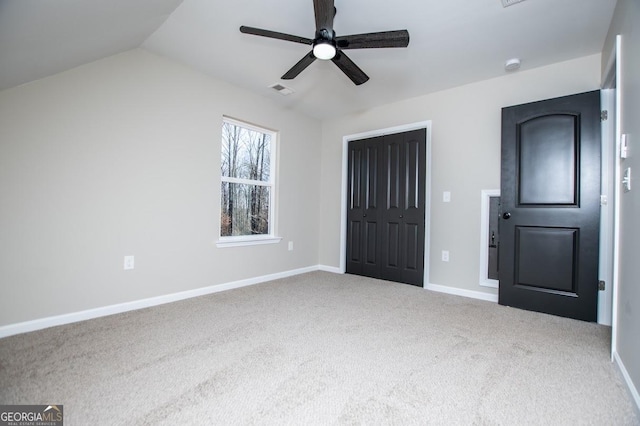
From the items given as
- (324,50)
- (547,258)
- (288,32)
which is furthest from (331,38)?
(547,258)

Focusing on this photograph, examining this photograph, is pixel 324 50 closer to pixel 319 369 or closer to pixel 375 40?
pixel 375 40

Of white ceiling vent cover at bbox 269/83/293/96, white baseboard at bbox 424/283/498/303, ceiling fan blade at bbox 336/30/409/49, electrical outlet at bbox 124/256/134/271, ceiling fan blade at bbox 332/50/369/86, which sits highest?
white ceiling vent cover at bbox 269/83/293/96

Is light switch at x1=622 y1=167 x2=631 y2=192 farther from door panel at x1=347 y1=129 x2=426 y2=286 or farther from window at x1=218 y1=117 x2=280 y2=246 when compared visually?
window at x1=218 y1=117 x2=280 y2=246

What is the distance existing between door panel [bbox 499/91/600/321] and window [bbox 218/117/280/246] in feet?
8.76

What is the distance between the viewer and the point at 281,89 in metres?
3.41

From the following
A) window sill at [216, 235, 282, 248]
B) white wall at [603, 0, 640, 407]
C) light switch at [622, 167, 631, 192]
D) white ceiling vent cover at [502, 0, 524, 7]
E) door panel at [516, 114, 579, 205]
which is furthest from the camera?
window sill at [216, 235, 282, 248]

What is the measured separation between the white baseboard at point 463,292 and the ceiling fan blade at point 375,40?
2540 millimetres

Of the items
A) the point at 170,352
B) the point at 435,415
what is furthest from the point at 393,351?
the point at 170,352

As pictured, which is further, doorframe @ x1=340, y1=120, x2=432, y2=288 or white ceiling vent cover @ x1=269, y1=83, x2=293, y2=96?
doorframe @ x1=340, y1=120, x2=432, y2=288

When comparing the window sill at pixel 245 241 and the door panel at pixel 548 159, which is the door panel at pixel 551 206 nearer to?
the door panel at pixel 548 159

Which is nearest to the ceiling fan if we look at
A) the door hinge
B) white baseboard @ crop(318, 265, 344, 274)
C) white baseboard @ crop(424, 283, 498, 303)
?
the door hinge

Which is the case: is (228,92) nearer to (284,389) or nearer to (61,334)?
(61,334)

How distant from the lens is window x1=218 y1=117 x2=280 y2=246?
340 centimetres

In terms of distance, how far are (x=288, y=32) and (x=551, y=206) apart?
107 inches
